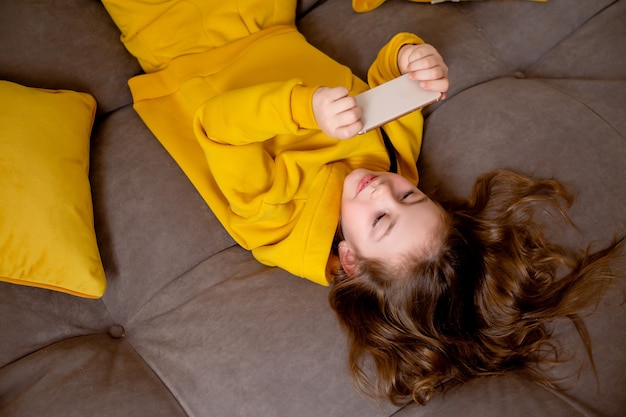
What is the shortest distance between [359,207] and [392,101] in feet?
0.71

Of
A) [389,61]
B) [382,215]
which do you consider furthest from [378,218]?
[389,61]

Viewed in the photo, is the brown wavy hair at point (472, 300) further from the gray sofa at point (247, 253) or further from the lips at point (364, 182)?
the lips at point (364, 182)

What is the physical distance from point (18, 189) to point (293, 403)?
664mm

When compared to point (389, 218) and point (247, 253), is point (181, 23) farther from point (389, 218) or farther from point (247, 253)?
point (389, 218)

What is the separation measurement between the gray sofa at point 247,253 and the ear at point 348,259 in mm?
80

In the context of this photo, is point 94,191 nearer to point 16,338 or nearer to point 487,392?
point 16,338

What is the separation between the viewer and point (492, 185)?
3.98 feet

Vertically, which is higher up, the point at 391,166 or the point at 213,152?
the point at 213,152

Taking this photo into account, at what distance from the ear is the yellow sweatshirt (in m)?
0.04

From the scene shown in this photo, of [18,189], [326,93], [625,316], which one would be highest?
[326,93]

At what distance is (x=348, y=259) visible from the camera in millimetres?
1189

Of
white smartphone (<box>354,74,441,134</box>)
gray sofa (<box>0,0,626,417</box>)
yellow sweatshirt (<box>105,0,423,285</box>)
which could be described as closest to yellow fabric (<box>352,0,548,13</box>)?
gray sofa (<box>0,0,626,417</box>)

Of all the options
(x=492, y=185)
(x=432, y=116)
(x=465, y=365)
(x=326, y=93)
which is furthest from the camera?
(x=432, y=116)

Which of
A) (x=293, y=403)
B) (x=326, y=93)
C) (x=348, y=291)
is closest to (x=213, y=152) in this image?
(x=326, y=93)
